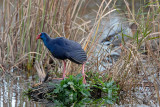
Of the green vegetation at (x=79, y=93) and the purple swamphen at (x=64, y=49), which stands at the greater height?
the purple swamphen at (x=64, y=49)

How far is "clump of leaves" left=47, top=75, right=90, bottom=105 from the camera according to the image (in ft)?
13.9

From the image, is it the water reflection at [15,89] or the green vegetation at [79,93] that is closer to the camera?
the water reflection at [15,89]

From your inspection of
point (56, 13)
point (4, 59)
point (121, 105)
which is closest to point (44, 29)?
point (56, 13)

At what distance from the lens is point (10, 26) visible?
561cm

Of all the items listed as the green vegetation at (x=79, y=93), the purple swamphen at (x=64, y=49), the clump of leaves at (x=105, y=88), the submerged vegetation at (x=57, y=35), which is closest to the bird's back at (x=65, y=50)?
the purple swamphen at (x=64, y=49)

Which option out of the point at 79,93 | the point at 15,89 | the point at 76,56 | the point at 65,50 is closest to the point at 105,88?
the point at 79,93

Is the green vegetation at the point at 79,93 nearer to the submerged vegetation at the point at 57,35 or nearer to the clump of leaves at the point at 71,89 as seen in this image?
the clump of leaves at the point at 71,89

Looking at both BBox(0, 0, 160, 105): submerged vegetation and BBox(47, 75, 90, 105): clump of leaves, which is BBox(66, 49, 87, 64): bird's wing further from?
BBox(0, 0, 160, 105): submerged vegetation

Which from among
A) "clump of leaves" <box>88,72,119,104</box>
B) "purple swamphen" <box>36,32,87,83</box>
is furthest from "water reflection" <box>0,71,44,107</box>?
"clump of leaves" <box>88,72,119,104</box>

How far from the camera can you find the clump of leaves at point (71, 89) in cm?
423

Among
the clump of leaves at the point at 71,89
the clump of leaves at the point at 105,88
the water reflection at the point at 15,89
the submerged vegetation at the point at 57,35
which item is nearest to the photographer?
the water reflection at the point at 15,89

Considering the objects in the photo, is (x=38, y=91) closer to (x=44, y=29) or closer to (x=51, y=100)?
(x=51, y=100)

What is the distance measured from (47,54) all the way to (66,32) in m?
0.60

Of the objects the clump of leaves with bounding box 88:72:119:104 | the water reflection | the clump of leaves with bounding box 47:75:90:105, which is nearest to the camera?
the water reflection
